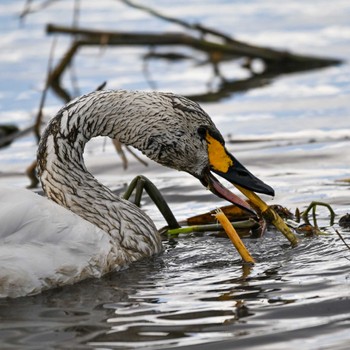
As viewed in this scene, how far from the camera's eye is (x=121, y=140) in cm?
807

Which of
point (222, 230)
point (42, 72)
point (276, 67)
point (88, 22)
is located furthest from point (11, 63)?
point (222, 230)

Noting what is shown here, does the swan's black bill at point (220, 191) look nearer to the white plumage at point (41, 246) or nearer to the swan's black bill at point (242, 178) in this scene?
the swan's black bill at point (242, 178)

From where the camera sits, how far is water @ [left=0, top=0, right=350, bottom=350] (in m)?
6.23

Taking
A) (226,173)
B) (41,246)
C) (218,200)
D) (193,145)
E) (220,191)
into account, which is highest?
(193,145)

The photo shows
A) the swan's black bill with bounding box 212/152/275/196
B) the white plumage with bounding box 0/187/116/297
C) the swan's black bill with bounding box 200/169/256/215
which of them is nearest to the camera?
the white plumage with bounding box 0/187/116/297

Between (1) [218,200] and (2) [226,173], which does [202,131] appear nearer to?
(2) [226,173]

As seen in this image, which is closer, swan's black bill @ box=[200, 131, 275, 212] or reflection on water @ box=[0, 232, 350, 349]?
reflection on water @ box=[0, 232, 350, 349]

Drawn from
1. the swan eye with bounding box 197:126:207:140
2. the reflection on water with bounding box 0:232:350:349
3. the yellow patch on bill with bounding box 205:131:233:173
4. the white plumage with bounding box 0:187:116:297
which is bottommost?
the reflection on water with bounding box 0:232:350:349

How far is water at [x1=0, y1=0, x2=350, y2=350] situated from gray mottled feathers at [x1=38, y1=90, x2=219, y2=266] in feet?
0.92

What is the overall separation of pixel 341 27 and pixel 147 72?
127 inches

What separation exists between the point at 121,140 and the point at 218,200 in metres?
1.66

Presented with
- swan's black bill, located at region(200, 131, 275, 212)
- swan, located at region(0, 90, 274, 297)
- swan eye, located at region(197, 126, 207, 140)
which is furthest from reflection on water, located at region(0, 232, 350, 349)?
swan eye, located at region(197, 126, 207, 140)

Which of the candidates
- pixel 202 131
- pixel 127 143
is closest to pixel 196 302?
pixel 202 131

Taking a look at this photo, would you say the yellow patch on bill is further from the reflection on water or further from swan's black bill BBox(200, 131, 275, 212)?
the reflection on water
